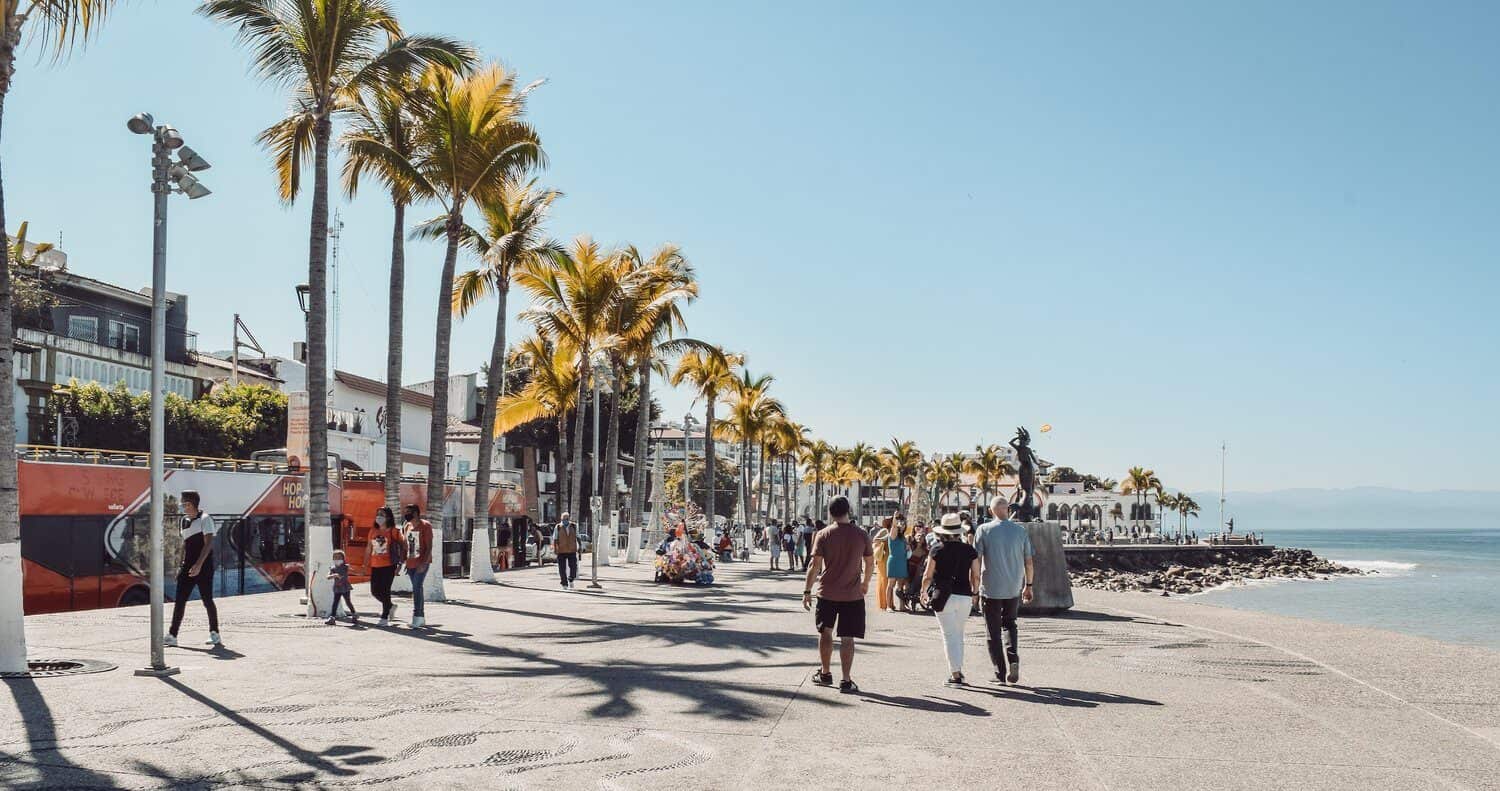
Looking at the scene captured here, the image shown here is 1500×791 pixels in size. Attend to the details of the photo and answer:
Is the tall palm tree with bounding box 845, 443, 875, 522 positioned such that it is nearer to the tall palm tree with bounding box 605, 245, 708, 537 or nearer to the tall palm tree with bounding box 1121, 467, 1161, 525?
the tall palm tree with bounding box 1121, 467, 1161, 525

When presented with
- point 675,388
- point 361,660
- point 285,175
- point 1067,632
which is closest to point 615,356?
point 675,388

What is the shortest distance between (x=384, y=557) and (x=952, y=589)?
8.19 metres

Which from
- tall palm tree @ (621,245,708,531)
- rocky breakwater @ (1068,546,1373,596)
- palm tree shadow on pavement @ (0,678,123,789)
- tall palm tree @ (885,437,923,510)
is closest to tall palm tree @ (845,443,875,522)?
tall palm tree @ (885,437,923,510)

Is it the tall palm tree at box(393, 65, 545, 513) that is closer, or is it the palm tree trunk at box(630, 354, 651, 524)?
the tall palm tree at box(393, 65, 545, 513)

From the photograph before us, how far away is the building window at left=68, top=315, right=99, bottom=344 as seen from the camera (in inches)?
1757

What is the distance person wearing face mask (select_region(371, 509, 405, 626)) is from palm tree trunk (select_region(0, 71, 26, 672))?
4976mm

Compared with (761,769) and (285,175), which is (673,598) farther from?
(761,769)

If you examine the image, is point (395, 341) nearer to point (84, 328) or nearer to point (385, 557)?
point (385, 557)

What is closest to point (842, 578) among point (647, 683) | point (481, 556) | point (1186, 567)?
point (647, 683)

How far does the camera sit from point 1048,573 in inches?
747

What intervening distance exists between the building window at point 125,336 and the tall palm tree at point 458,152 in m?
32.0

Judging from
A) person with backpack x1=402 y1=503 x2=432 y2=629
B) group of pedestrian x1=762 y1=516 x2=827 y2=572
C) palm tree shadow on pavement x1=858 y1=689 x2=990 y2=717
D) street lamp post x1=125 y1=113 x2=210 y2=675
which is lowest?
group of pedestrian x1=762 y1=516 x2=827 y2=572

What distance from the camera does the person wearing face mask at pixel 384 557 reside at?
14.8 m

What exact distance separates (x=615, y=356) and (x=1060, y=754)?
31639 millimetres
